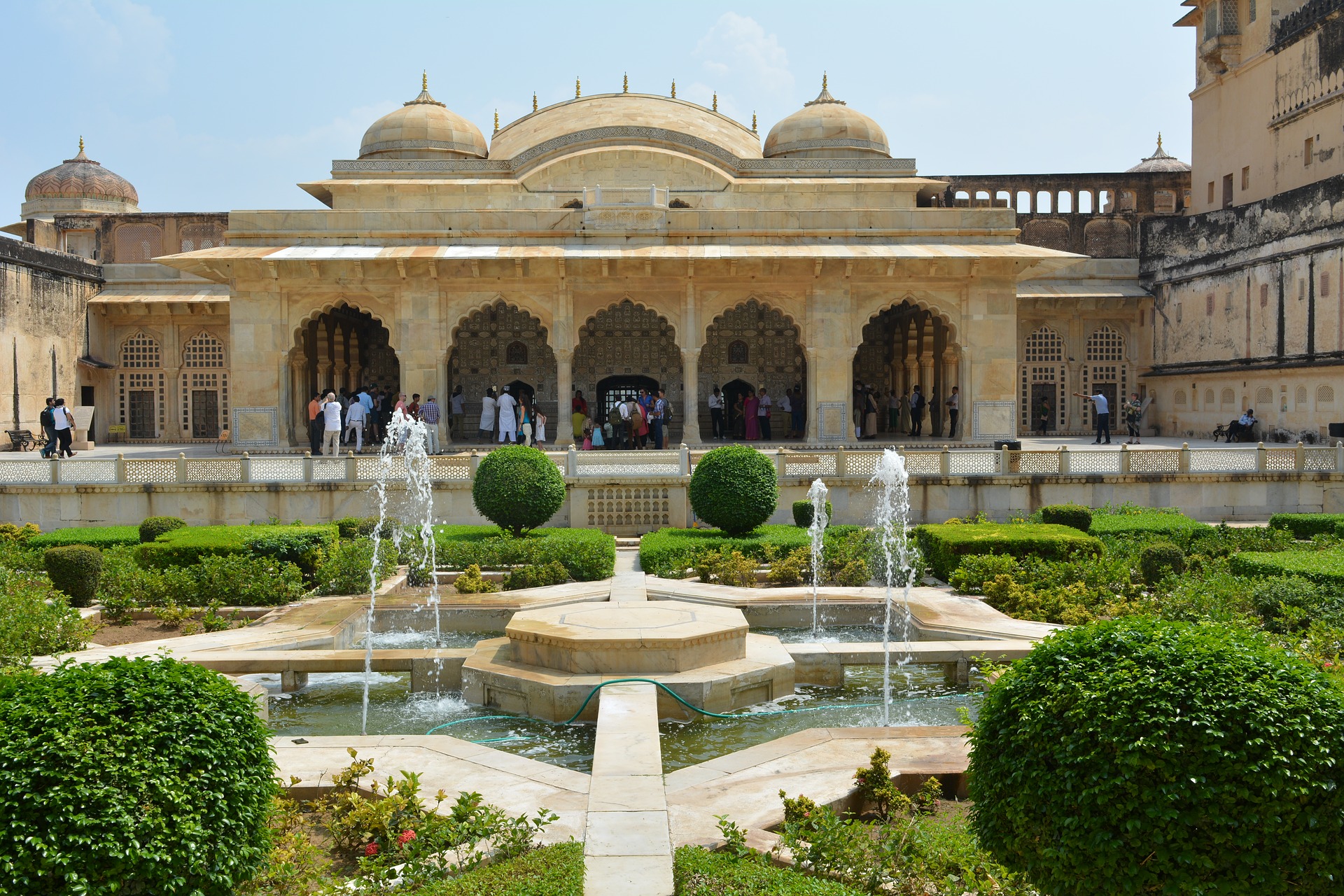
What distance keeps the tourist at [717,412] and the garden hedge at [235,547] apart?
11.9 meters

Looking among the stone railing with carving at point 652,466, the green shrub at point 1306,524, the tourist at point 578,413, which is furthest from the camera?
the tourist at point 578,413

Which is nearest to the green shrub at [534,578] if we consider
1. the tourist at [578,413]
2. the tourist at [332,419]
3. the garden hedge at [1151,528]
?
the garden hedge at [1151,528]

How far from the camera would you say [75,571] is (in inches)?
394

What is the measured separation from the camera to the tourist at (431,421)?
61.6ft

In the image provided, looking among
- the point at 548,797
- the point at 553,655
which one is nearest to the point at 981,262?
the point at 553,655

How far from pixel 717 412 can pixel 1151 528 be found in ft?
37.9

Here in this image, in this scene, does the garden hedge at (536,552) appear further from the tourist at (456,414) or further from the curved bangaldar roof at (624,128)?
the curved bangaldar roof at (624,128)

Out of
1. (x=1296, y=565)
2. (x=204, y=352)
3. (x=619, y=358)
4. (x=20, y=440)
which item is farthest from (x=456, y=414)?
(x=1296, y=565)

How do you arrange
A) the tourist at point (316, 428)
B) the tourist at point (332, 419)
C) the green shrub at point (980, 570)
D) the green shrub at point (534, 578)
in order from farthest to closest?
1. the tourist at point (316, 428)
2. the tourist at point (332, 419)
3. the green shrub at point (534, 578)
4. the green shrub at point (980, 570)

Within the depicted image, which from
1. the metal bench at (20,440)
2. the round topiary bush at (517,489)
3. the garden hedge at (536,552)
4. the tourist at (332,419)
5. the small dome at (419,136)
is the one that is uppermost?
the small dome at (419,136)

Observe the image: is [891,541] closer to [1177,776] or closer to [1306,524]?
[1306,524]

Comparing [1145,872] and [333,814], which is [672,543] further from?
[1145,872]

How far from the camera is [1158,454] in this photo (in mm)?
15312

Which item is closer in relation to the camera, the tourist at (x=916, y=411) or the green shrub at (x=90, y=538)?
the green shrub at (x=90, y=538)
